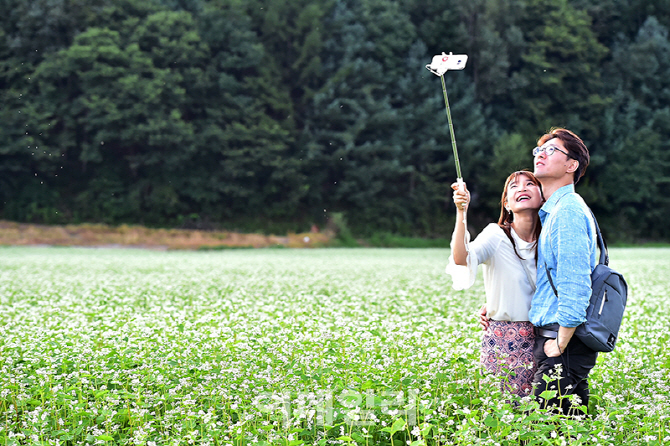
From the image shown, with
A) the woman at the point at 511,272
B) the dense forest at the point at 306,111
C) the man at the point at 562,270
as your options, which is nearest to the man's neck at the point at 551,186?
the man at the point at 562,270

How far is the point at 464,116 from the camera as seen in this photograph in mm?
58500

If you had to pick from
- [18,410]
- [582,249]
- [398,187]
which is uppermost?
[398,187]

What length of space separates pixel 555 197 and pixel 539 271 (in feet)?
1.80

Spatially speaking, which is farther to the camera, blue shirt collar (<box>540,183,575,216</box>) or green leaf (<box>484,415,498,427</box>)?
blue shirt collar (<box>540,183,575,216</box>)

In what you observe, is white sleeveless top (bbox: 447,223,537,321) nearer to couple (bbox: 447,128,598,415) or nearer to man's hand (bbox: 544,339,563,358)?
couple (bbox: 447,128,598,415)

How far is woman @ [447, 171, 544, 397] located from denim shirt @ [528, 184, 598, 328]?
248 millimetres

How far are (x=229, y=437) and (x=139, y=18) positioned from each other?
185 ft

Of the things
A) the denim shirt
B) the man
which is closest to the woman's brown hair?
the man

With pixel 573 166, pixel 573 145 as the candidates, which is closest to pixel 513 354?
pixel 573 166

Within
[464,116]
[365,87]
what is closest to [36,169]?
[365,87]

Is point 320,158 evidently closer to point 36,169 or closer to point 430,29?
point 430,29

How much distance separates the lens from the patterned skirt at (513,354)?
16.7 feet

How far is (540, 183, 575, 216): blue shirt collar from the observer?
4.74 m

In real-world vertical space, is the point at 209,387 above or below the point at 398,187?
below
